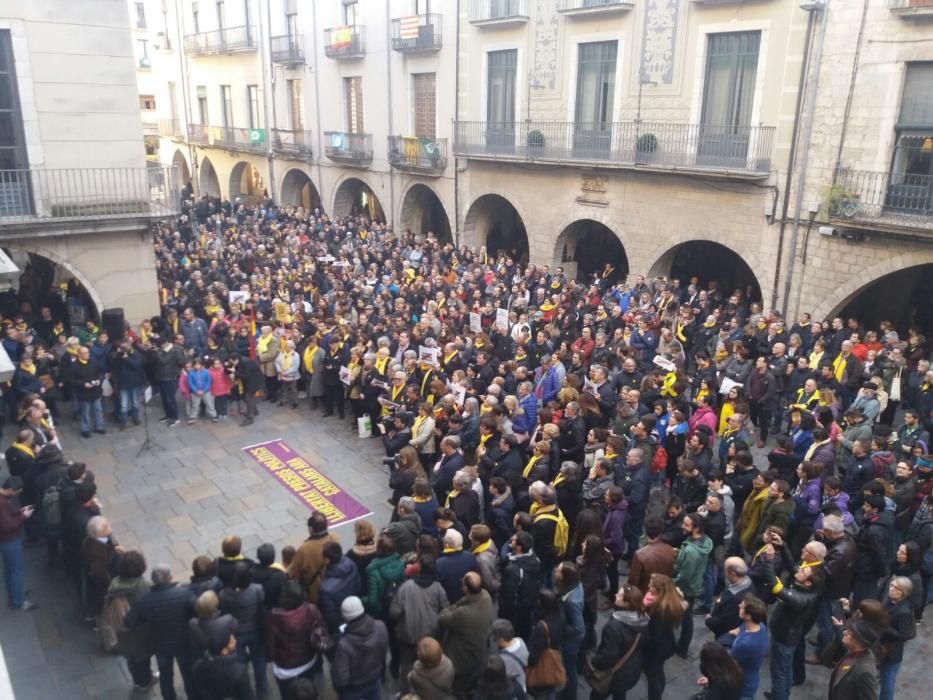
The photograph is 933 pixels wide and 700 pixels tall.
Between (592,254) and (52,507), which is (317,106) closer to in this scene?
(592,254)

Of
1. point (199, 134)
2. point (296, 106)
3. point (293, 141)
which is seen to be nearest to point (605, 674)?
point (293, 141)

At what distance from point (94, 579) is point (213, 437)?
5.91m

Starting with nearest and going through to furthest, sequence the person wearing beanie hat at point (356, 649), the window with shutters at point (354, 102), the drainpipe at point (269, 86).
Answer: the person wearing beanie hat at point (356, 649), the window with shutters at point (354, 102), the drainpipe at point (269, 86)

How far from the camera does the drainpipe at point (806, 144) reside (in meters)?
14.6

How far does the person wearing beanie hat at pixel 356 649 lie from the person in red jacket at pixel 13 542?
13.8ft

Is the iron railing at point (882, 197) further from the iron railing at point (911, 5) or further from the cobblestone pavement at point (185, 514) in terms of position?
the cobblestone pavement at point (185, 514)

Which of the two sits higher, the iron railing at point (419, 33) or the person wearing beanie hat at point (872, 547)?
the iron railing at point (419, 33)

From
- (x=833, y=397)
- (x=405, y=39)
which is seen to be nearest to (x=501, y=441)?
(x=833, y=397)

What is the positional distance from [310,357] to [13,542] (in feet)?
20.4

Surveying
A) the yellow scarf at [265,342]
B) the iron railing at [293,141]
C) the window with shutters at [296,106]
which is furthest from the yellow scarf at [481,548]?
the window with shutters at [296,106]

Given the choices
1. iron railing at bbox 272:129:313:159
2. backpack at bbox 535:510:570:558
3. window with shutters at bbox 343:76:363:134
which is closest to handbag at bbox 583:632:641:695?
backpack at bbox 535:510:570:558

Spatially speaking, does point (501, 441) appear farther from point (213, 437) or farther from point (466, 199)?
point (466, 199)

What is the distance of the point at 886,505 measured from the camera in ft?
24.3

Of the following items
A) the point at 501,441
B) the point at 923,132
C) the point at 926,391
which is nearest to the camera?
the point at 501,441
